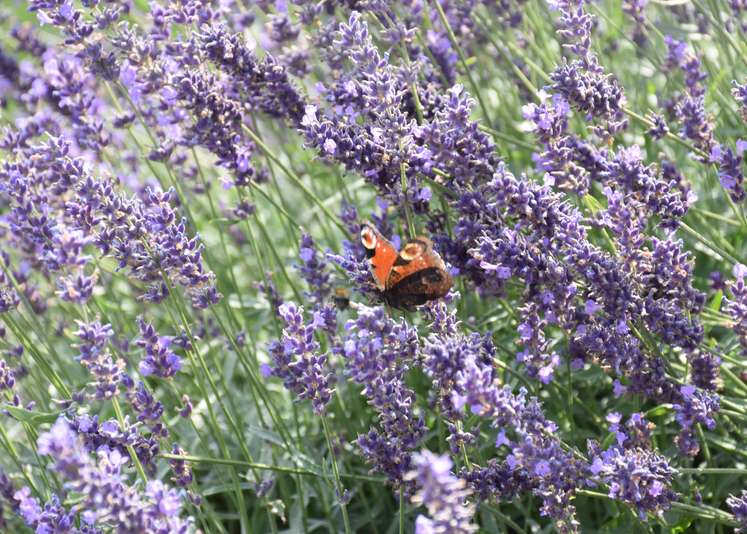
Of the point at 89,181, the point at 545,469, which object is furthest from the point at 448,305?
the point at 89,181

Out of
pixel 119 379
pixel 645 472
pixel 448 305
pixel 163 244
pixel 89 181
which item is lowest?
pixel 645 472

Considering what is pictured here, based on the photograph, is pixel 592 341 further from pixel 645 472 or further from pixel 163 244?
pixel 163 244

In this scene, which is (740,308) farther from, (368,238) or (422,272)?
(368,238)

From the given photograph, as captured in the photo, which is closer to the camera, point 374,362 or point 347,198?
point 374,362

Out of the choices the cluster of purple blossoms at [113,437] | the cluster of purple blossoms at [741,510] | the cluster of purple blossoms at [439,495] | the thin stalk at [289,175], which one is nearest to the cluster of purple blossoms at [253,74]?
the thin stalk at [289,175]

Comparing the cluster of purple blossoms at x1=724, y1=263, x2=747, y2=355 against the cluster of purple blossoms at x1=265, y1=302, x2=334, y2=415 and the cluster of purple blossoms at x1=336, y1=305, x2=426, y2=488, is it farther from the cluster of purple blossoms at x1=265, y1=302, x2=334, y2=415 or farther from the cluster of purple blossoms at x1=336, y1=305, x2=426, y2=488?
the cluster of purple blossoms at x1=265, y1=302, x2=334, y2=415

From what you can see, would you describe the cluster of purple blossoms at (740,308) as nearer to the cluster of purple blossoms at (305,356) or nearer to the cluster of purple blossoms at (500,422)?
the cluster of purple blossoms at (500,422)

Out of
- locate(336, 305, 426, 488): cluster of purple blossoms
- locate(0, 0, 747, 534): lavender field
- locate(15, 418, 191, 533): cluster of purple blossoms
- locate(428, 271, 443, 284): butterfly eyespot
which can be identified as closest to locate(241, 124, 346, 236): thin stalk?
locate(0, 0, 747, 534): lavender field
